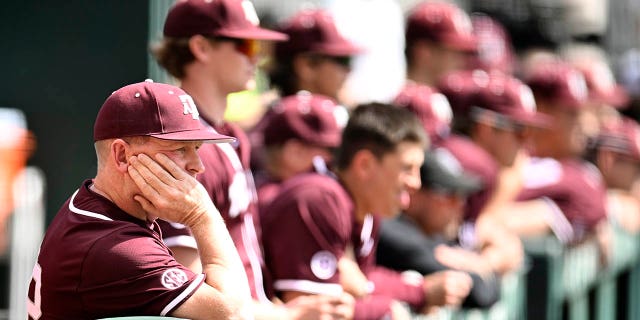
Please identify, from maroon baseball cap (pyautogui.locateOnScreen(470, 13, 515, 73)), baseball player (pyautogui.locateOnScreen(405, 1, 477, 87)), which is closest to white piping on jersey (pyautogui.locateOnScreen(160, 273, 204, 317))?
baseball player (pyautogui.locateOnScreen(405, 1, 477, 87))

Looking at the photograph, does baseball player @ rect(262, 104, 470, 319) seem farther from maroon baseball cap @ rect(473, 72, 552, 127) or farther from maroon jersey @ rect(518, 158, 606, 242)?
maroon jersey @ rect(518, 158, 606, 242)

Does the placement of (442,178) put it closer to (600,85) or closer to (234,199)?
(234,199)

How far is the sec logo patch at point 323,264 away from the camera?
4438 millimetres

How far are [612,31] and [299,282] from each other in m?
8.90

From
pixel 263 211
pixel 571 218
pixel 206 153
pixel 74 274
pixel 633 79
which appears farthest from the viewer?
pixel 633 79

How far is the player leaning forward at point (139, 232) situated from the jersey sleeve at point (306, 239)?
1304 millimetres

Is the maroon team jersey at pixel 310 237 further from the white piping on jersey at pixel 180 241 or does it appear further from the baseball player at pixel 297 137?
the white piping on jersey at pixel 180 241

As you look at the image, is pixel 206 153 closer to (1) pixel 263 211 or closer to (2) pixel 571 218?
(1) pixel 263 211

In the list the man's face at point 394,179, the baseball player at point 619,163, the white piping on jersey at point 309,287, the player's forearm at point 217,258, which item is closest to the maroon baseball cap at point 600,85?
the baseball player at point 619,163

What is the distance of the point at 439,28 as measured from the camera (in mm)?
7621

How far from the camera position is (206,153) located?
3924mm

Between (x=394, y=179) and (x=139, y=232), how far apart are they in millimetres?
2017

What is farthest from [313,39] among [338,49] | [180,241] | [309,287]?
[180,241]

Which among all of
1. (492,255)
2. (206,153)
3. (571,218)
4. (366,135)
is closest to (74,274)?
(206,153)
